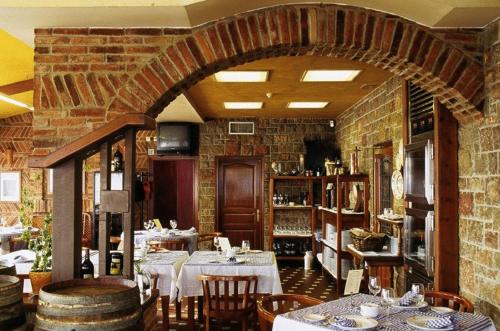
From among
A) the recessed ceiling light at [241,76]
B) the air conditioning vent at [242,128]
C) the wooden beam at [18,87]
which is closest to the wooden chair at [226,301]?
the recessed ceiling light at [241,76]

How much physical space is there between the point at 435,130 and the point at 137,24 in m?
2.52

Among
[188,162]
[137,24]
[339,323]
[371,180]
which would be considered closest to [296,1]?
[137,24]

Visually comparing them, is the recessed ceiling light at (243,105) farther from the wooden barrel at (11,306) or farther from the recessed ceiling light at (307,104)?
the wooden barrel at (11,306)

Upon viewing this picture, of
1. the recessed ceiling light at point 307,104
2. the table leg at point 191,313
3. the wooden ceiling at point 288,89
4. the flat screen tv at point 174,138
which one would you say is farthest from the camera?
the flat screen tv at point 174,138

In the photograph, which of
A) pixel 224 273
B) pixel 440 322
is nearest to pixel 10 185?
pixel 224 273

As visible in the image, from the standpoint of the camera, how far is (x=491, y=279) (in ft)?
11.9

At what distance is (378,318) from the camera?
10.7 feet

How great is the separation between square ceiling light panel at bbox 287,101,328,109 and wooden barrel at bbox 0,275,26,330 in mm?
6358

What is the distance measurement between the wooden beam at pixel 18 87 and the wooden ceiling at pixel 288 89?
8.91ft

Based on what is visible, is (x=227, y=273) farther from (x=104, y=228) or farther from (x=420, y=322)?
(x=420, y=322)

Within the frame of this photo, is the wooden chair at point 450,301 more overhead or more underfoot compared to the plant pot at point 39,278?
more underfoot

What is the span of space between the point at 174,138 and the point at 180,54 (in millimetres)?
6412

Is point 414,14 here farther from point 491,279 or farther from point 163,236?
point 163,236

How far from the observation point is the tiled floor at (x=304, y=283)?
7.22 metres
